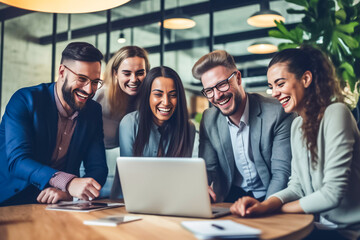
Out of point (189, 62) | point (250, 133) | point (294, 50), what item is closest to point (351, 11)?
point (294, 50)

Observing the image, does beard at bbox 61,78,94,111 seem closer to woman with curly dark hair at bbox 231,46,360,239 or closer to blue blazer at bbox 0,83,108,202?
blue blazer at bbox 0,83,108,202

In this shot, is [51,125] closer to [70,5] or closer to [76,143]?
[76,143]

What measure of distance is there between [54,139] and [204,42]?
4642 mm

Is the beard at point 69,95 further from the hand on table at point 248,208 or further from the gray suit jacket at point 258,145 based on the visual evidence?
the hand on table at point 248,208

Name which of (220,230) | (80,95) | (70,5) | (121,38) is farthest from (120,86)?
(121,38)

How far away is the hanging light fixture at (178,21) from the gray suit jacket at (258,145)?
343 centimetres

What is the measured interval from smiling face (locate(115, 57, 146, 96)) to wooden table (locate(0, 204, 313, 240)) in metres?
1.49

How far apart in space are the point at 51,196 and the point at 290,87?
4.88 feet

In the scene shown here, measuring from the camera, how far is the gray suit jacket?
2340mm

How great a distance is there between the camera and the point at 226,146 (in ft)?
8.52

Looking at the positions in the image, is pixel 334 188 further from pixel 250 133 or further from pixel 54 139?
pixel 54 139

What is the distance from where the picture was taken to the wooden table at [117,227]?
4.04ft

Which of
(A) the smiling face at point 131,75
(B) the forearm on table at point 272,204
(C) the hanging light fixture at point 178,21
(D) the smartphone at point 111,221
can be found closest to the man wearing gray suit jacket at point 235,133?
(A) the smiling face at point 131,75

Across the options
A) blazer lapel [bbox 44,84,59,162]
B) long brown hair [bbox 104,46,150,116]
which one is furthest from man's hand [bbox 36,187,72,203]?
long brown hair [bbox 104,46,150,116]
